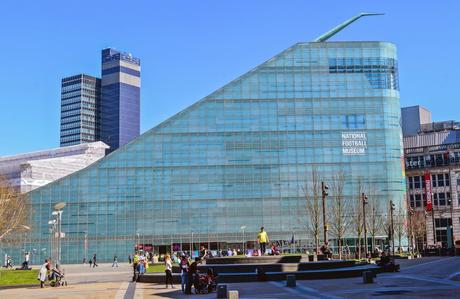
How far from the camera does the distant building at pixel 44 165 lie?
5896 inches

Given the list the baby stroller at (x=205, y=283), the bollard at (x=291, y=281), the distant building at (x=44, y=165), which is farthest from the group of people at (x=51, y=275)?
the distant building at (x=44, y=165)

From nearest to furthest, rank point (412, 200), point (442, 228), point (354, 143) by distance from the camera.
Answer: point (354, 143) < point (442, 228) < point (412, 200)

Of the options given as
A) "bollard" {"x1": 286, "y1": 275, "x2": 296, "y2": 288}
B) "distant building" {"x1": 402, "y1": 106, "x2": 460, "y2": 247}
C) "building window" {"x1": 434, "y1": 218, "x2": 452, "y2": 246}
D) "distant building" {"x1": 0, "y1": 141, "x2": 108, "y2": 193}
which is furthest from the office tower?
"bollard" {"x1": 286, "y1": 275, "x2": 296, "y2": 288}

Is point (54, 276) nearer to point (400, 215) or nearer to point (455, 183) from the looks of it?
point (400, 215)

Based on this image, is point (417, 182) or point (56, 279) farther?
point (417, 182)

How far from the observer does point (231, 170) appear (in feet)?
373

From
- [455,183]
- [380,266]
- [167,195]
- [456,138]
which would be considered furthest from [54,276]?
[456,138]

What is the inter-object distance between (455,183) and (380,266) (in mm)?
93488

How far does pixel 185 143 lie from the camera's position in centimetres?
11438

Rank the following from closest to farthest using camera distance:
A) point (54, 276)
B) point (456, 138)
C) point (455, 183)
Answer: point (54, 276), point (455, 183), point (456, 138)

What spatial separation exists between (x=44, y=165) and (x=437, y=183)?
92.6 m

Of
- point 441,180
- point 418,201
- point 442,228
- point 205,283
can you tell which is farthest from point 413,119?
point 205,283

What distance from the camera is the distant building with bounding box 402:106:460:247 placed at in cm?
13062

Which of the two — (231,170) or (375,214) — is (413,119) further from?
(231,170)
